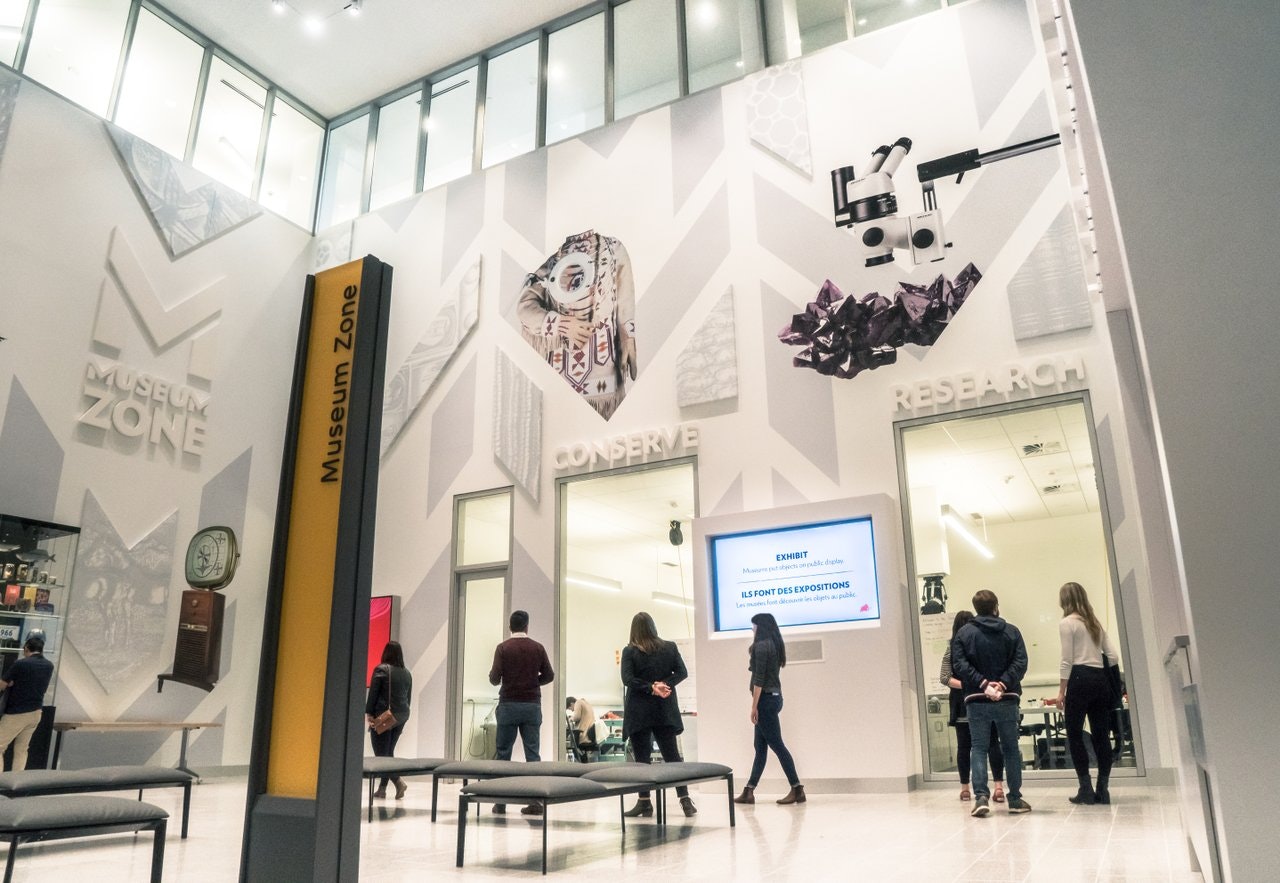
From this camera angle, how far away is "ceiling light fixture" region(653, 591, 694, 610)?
54.5 ft

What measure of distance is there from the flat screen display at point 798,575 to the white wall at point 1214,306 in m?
6.51

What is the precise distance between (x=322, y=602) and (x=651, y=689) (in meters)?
4.75

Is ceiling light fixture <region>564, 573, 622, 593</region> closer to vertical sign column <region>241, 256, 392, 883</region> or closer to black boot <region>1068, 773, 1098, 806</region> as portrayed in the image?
black boot <region>1068, 773, 1098, 806</region>

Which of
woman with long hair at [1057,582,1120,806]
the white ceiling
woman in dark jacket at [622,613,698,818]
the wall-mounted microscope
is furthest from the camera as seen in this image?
the white ceiling

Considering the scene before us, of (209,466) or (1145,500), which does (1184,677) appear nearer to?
(1145,500)

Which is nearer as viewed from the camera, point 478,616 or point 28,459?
point 28,459

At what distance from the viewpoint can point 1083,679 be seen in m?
6.32

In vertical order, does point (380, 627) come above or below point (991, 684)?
above

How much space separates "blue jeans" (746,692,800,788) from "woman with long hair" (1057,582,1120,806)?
79.0 inches

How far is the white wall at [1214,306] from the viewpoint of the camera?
1856 mm

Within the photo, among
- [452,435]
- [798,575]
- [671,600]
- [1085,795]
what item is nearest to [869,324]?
[798,575]

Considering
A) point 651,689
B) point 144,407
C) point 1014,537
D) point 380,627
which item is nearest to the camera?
point 651,689

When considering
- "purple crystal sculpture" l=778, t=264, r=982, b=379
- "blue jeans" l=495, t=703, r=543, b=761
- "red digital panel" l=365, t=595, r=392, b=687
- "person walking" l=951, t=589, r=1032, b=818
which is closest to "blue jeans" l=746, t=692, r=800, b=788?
"person walking" l=951, t=589, r=1032, b=818

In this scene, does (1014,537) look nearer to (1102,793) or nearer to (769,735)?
(1102,793)
